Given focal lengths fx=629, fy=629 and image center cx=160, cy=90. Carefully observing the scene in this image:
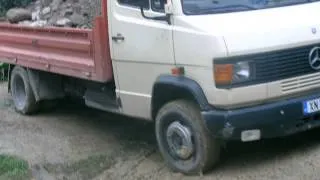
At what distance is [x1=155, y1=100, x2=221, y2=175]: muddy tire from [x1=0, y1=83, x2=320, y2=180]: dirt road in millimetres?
127

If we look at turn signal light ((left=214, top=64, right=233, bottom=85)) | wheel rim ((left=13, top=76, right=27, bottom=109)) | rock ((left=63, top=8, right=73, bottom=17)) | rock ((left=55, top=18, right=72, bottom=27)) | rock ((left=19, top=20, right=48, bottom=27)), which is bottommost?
wheel rim ((left=13, top=76, right=27, bottom=109))

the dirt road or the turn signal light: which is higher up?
the turn signal light

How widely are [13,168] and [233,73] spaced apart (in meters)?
2.86

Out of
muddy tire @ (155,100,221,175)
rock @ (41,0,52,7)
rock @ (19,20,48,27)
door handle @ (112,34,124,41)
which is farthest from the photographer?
rock @ (41,0,52,7)

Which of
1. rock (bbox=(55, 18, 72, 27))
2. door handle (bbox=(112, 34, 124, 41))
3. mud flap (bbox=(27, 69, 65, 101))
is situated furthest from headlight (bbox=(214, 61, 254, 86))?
mud flap (bbox=(27, 69, 65, 101))

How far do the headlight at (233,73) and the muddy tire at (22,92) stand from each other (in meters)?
4.45

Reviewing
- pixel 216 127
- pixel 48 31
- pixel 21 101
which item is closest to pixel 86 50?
pixel 48 31

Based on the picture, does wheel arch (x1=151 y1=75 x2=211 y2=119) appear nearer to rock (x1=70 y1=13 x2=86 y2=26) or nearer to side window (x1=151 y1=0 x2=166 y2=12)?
side window (x1=151 y1=0 x2=166 y2=12)

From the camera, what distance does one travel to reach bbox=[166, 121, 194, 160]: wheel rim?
19.5 ft

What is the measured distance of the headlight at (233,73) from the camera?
5457mm

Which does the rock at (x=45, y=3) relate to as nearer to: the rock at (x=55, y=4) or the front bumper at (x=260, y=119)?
the rock at (x=55, y=4)

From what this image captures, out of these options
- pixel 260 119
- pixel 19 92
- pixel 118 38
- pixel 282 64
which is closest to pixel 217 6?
pixel 282 64

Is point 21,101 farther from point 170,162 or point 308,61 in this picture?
point 308,61

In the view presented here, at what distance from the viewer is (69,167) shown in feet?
22.6
